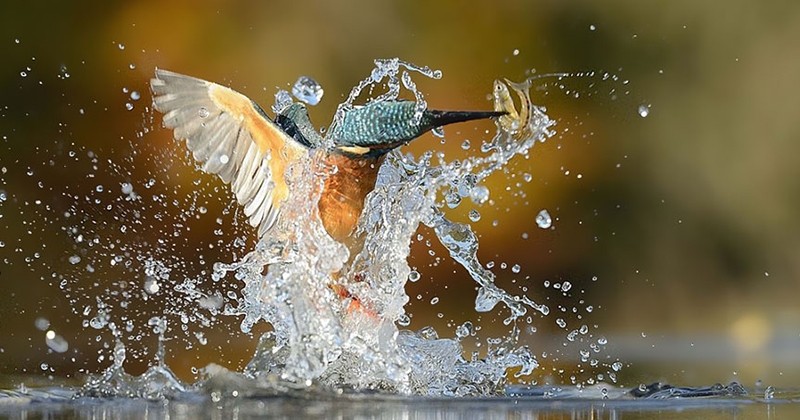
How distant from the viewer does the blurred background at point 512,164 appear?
948cm

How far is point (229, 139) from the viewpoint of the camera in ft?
19.1

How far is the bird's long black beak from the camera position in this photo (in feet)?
15.5

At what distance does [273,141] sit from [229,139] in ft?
0.95

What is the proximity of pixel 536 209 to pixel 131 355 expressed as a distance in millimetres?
3927

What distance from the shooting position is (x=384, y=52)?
36.8ft

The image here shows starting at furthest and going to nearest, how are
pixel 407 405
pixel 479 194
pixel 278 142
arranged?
pixel 278 142, pixel 479 194, pixel 407 405

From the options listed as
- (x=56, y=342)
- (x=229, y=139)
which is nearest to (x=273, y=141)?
(x=229, y=139)

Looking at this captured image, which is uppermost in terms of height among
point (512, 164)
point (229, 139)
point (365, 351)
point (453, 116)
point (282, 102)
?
point (512, 164)

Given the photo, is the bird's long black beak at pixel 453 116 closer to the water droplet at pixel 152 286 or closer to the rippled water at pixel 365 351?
the rippled water at pixel 365 351

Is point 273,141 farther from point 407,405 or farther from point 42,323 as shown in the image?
point 42,323

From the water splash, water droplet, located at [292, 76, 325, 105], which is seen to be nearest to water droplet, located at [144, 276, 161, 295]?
the water splash

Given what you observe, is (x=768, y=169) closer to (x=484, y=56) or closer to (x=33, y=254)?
(x=484, y=56)

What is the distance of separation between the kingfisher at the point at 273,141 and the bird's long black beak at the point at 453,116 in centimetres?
8

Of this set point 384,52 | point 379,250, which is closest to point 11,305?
point 384,52
